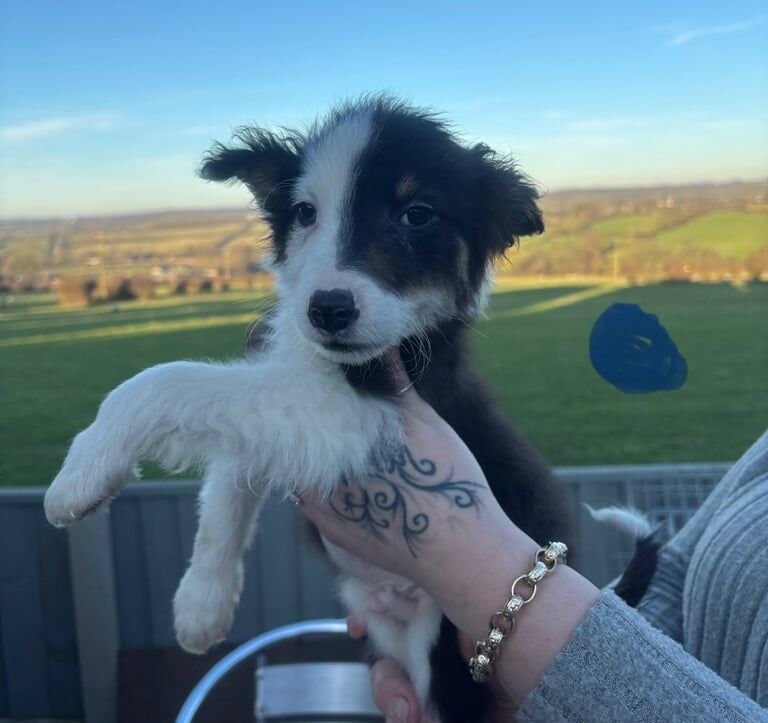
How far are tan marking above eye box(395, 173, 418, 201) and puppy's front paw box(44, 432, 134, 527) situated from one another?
31.9 inches

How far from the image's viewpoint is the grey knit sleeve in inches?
39.8

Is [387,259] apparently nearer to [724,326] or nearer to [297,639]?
[724,326]

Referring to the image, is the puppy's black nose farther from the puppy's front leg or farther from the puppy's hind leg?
the puppy's hind leg

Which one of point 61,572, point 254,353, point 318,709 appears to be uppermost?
point 254,353

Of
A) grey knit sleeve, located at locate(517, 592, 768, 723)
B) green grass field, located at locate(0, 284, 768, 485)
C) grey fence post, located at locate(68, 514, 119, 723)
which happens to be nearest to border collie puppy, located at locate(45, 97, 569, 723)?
green grass field, located at locate(0, 284, 768, 485)

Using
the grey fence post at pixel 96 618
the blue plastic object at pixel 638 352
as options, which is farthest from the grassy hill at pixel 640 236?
the grey fence post at pixel 96 618

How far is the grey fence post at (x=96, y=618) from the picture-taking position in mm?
3785

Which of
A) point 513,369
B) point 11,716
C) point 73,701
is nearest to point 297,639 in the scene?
point 73,701

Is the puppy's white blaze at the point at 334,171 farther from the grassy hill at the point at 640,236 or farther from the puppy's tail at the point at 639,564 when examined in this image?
the puppy's tail at the point at 639,564

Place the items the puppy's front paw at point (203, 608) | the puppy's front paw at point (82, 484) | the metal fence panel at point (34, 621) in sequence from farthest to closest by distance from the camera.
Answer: the metal fence panel at point (34, 621) → the puppy's front paw at point (203, 608) → the puppy's front paw at point (82, 484)

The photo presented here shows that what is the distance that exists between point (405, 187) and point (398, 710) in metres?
1.21

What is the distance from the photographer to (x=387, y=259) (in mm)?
1524

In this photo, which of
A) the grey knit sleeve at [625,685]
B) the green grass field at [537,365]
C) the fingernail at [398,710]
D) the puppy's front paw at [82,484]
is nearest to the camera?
the grey knit sleeve at [625,685]

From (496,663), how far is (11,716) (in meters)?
3.87
